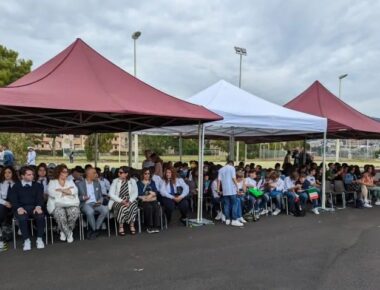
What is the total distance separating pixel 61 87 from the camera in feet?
23.1

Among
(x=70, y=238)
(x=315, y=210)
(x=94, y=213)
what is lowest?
(x=315, y=210)

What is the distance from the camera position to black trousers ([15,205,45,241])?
6078 mm

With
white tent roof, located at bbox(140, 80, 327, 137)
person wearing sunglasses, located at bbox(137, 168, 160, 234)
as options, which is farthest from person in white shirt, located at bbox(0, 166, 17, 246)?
white tent roof, located at bbox(140, 80, 327, 137)

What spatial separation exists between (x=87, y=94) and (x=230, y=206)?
368 centimetres

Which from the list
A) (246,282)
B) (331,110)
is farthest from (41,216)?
(331,110)

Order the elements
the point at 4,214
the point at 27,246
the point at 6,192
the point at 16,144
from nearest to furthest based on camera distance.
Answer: the point at 27,246 → the point at 4,214 → the point at 6,192 → the point at 16,144

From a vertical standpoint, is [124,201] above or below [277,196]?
above

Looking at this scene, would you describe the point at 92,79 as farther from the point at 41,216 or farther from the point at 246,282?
the point at 246,282

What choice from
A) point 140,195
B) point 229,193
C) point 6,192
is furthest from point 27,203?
point 229,193

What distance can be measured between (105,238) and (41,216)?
3.71 feet

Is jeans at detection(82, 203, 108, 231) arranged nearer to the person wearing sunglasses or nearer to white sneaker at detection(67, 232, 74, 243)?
white sneaker at detection(67, 232, 74, 243)

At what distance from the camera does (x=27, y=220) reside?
6215 mm

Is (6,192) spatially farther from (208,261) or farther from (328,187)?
(328,187)

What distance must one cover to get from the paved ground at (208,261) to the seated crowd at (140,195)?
0.44 meters
